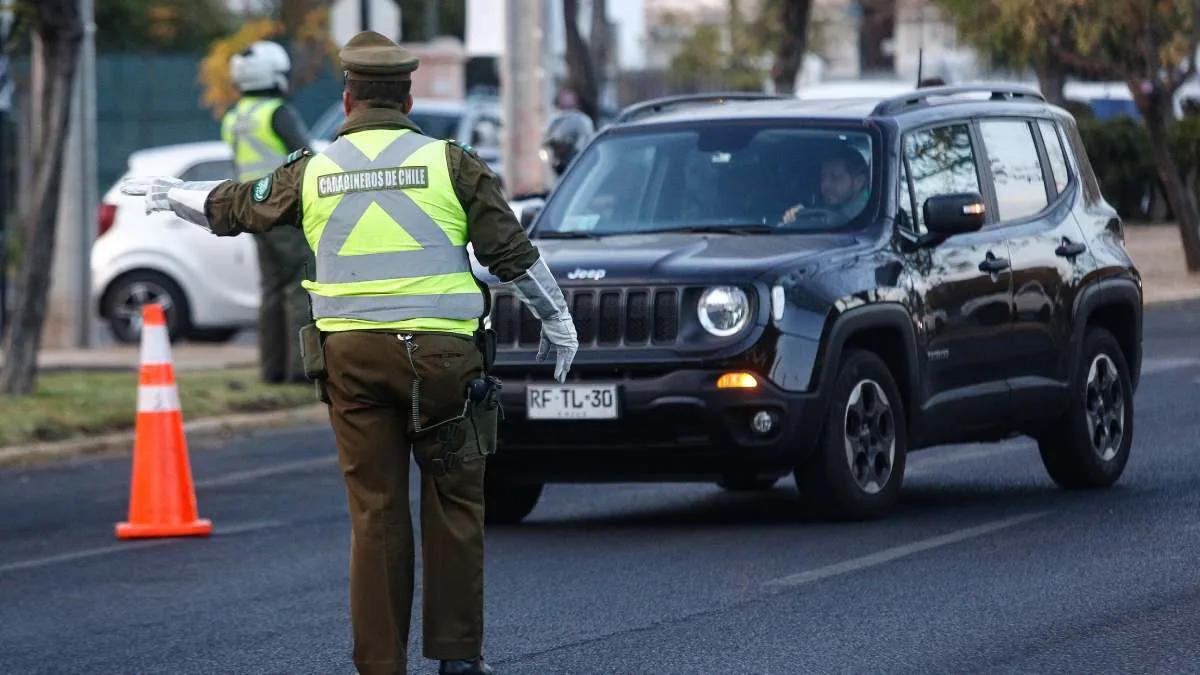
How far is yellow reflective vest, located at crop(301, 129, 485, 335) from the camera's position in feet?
21.8

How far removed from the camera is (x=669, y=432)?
997 cm

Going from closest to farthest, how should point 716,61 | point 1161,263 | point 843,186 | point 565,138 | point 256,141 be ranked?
1. point 843,186
2. point 256,141
3. point 565,138
4. point 1161,263
5. point 716,61

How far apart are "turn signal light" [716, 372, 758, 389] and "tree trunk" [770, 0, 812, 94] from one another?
16.8 metres

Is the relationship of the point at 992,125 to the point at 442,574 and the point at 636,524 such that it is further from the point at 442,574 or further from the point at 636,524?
the point at 442,574

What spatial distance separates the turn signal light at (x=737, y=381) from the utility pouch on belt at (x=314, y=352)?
332 cm

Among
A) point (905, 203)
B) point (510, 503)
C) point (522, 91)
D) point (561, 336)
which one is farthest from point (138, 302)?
point (561, 336)

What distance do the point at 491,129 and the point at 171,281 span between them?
6649mm

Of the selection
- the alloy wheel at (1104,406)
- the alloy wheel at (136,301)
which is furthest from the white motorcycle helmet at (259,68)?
Result: the alloy wheel at (1104,406)

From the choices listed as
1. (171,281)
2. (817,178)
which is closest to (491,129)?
(171,281)

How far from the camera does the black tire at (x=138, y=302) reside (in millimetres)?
20688

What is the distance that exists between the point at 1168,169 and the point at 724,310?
1936 centimetres

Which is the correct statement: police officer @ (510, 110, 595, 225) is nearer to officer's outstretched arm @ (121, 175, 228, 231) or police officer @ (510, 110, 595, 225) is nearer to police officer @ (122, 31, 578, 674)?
officer's outstretched arm @ (121, 175, 228, 231)

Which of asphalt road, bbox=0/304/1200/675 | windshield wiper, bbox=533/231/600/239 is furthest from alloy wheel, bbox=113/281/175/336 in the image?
windshield wiper, bbox=533/231/600/239

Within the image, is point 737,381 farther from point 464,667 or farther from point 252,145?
point 252,145
